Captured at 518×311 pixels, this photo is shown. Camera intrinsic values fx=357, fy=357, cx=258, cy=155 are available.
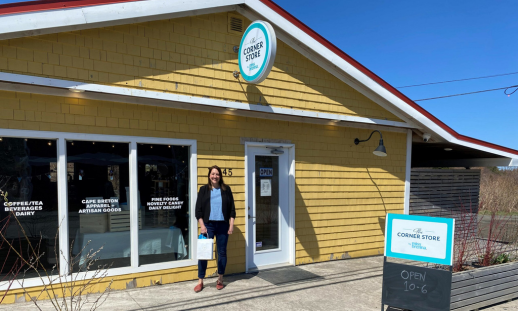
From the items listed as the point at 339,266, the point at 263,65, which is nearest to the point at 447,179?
the point at 339,266

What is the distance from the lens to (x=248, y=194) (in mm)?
6316

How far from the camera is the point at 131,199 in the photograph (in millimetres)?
5191

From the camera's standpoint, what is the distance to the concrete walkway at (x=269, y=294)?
Result: 183 inches

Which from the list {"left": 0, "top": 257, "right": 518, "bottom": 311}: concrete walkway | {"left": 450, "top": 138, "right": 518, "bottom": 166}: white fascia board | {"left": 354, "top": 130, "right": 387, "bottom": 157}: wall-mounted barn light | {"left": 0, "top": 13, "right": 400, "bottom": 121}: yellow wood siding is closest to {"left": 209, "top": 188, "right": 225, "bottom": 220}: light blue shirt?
{"left": 0, "top": 257, "right": 518, "bottom": 311}: concrete walkway

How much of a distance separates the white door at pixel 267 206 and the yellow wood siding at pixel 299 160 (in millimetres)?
223

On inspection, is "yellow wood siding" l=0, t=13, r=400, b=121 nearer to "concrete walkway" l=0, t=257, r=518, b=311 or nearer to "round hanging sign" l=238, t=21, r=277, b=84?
"round hanging sign" l=238, t=21, r=277, b=84

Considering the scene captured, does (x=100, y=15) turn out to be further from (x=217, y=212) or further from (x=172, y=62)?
(x=217, y=212)

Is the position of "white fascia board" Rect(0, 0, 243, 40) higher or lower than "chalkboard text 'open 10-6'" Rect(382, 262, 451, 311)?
higher

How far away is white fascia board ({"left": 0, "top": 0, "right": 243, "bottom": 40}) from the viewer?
4172 millimetres

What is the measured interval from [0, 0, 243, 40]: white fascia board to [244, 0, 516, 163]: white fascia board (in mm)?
661

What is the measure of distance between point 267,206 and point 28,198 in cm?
374

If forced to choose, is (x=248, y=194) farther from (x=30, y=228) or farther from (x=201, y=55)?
(x=30, y=228)

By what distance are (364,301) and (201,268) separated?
2392 millimetres

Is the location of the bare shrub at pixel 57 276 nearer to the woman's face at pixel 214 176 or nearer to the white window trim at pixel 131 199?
the white window trim at pixel 131 199
